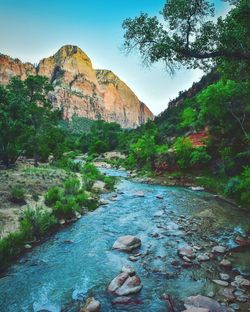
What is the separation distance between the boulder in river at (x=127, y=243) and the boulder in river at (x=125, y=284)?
216cm

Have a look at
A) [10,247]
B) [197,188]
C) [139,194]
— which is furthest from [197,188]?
[10,247]

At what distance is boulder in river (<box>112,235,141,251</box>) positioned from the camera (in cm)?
1052

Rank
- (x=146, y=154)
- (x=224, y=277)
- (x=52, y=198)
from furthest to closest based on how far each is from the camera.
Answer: (x=146, y=154)
(x=52, y=198)
(x=224, y=277)

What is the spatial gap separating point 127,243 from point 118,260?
1219 mm

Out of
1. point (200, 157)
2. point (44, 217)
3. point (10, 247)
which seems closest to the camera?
point (10, 247)

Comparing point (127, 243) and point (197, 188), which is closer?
point (127, 243)

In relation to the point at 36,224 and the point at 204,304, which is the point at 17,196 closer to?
the point at 36,224

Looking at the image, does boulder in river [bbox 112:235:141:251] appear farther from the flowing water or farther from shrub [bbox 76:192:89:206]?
shrub [bbox 76:192:89:206]

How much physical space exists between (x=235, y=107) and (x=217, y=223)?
950cm

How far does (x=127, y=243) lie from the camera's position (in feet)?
35.3

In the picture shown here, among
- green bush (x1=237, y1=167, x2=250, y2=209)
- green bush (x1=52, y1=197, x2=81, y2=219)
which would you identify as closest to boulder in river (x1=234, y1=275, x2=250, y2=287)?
green bush (x1=237, y1=167, x2=250, y2=209)

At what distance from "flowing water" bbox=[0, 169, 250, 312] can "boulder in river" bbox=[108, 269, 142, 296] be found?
19cm

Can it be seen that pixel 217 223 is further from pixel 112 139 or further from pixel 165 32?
pixel 112 139

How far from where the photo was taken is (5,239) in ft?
32.7
